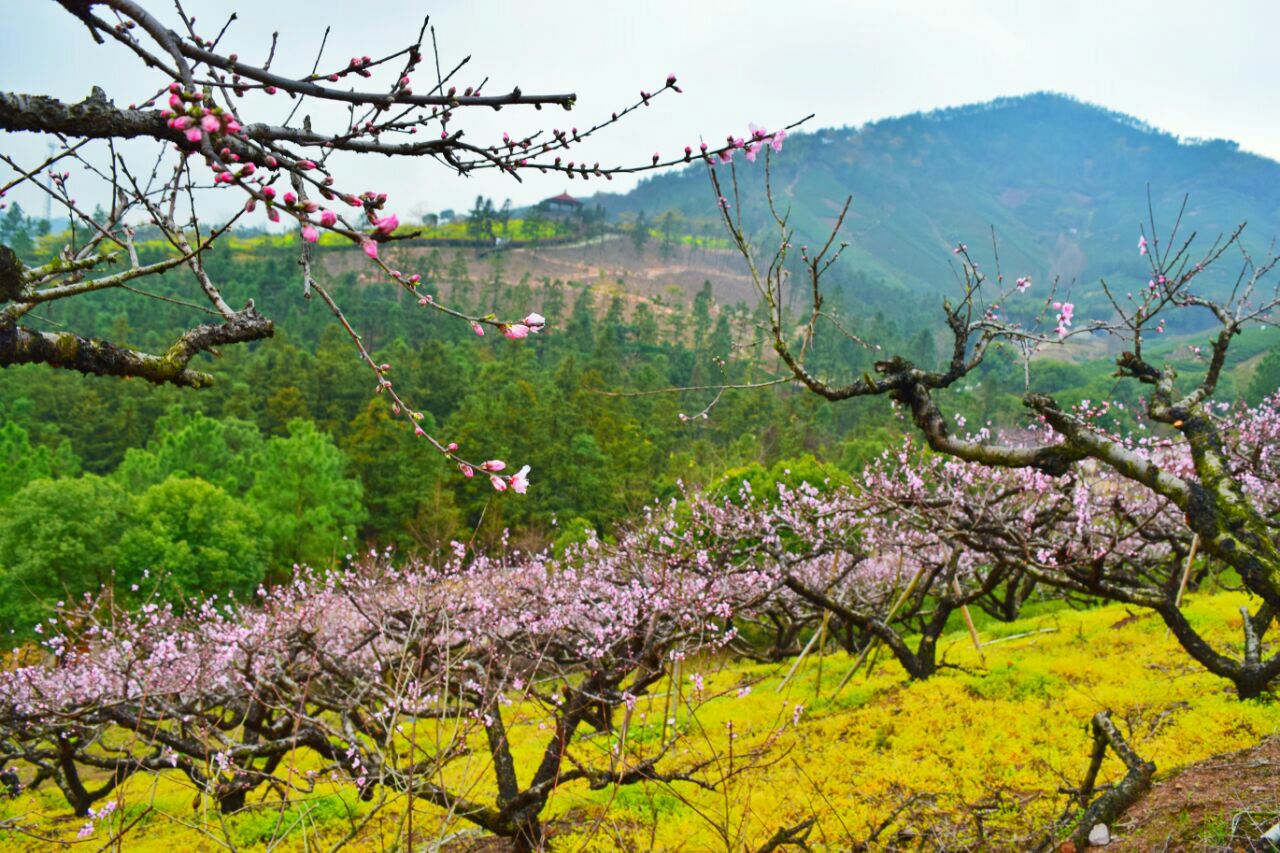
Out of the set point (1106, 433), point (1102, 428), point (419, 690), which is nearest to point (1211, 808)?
point (1106, 433)

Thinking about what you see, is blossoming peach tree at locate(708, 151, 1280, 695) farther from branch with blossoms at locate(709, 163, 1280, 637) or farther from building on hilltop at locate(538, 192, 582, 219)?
building on hilltop at locate(538, 192, 582, 219)

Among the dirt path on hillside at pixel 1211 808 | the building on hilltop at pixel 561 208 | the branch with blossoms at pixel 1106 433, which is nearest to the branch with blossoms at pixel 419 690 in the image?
the dirt path on hillside at pixel 1211 808

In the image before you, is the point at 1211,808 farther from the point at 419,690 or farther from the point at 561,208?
the point at 561,208

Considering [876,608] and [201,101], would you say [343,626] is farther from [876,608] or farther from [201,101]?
[201,101]

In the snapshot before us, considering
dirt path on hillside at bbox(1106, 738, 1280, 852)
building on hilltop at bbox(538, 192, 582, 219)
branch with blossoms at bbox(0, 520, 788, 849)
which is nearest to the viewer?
dirt path on hillside at bbox(1106, 738, 1280, 852)

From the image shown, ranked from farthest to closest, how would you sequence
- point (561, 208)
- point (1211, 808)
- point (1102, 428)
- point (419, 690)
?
point (561, 208) < point (1102, 428) < point (419, 690) < point (1211, 808)

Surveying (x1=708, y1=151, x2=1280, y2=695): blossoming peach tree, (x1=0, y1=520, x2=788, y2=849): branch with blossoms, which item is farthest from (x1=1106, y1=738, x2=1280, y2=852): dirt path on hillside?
(x1=0, y1=520, x2=788, y2=849): branch with blossoms

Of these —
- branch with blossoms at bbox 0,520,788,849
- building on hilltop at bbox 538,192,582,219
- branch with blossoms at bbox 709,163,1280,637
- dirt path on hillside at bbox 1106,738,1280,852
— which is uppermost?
building on hilltop at bbox 538,192,582,219

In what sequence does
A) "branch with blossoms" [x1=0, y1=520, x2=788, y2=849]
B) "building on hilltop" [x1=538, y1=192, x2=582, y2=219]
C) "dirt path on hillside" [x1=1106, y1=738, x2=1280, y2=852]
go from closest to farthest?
1. "dirt path on hillside" [x1=1106, y1=738, x2=1280, y2=852]
2. "branch with blossoms" [x1=0, y1=520, x2=788, y2=849]
3. "building on hilltop" [x1=538, y1=192, x2=582, y2=219]

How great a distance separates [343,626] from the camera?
55.1ft

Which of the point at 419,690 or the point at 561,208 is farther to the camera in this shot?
the point at 561,208

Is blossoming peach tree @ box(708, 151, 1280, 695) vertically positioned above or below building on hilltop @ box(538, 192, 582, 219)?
below

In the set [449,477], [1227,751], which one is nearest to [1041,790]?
[1227,751]

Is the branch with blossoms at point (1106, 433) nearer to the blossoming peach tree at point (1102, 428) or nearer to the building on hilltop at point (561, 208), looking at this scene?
the blossoming peach tree at point (1102, 428)
